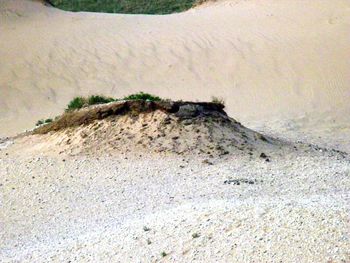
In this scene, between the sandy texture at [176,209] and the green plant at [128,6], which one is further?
the green plant at [128,6]

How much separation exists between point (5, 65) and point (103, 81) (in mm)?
2848

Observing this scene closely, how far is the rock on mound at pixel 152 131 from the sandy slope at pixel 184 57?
4803 mm

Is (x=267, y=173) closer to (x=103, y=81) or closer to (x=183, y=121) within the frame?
(x=183, y=121)

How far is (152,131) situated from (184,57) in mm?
10036

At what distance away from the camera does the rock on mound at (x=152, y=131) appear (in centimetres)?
1260

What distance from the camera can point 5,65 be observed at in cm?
2239

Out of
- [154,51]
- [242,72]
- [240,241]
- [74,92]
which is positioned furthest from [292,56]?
[240,241]

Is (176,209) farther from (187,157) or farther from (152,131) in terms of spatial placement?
(152,131)

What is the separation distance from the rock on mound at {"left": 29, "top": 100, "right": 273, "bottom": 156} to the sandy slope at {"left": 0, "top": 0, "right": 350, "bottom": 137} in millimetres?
4803

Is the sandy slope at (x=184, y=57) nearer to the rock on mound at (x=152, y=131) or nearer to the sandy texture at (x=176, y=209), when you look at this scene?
the rock on mound at (x=152, y=131)

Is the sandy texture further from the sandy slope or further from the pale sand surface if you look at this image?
Answer: the sandy slope

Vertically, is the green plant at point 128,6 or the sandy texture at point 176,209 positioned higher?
the sandy texture at point 176,209

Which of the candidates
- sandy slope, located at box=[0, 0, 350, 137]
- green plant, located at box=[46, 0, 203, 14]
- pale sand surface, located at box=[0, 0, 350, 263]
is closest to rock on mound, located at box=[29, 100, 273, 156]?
pale sand surface, located at box=[0, 0, 350, 263]

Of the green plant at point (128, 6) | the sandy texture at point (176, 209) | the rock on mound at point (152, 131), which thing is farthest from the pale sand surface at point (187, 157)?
the green plant at point (128, 6)
